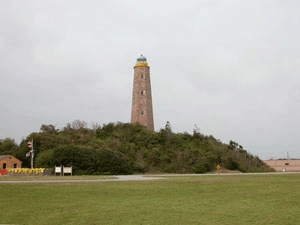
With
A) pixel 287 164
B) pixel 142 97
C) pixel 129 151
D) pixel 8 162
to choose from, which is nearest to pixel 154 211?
pixel 129 151

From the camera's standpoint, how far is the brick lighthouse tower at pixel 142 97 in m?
59.0

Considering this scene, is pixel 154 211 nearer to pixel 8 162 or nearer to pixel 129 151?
pixel 129 151

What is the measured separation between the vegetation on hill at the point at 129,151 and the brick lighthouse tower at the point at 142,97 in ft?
13.3

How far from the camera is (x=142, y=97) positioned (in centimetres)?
5900

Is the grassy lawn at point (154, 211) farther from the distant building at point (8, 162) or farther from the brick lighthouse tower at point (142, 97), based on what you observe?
the brick lighthouse tower at point (142, 97)

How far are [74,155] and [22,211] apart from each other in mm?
28733

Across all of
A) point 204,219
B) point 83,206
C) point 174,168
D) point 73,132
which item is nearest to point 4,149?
point 73,132

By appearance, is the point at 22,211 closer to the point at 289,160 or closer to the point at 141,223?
the point at 141,223

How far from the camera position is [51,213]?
30.1 feet

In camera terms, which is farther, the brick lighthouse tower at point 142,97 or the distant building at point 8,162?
the brick lighthouse tower at point 142,97

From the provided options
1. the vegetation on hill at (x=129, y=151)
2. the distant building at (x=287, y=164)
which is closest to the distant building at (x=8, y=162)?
the vegetation on hill at (x=129, y=151)

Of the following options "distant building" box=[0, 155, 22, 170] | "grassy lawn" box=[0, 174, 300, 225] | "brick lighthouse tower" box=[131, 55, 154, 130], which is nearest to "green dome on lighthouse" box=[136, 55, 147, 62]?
"brick lighthouse tower" box=[131, 55, 154, 130]

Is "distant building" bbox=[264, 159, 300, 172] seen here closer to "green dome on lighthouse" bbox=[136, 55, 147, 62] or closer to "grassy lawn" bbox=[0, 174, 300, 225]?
"green dome on lighthouse" bbox=[136, 55, 147, 62]

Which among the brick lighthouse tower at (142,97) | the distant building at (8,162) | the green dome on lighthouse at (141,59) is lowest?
the distant building at (8,162)
